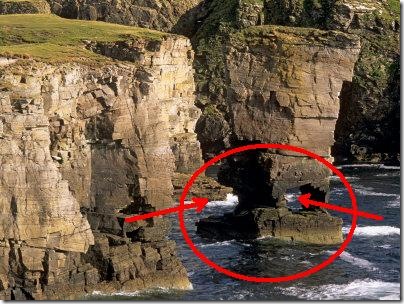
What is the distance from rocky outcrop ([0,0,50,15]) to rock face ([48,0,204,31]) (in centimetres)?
379

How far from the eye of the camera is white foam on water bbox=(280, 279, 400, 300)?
50781mm

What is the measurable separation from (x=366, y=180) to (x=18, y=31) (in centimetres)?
3551

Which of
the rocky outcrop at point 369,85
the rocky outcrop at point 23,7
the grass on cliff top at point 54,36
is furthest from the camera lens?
the rocky outcrop at point 23,7

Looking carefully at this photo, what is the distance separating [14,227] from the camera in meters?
43.8

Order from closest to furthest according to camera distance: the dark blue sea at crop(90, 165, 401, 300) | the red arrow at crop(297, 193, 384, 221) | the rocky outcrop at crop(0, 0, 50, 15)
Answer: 1. the dark blue sea at crop(90, 165, 401, 300)
2. the red arrow at crop(297, 193, 384, 221)
3. the rocky outcrop at crop(0, 0, 50, 15)

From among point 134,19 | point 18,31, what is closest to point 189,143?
point 18,31

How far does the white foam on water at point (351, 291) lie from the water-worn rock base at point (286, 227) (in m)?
10.8

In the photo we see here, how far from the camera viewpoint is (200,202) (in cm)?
7819

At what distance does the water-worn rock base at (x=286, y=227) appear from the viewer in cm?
6488

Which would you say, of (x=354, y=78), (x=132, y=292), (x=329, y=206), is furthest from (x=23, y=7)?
(x=132, y=292)

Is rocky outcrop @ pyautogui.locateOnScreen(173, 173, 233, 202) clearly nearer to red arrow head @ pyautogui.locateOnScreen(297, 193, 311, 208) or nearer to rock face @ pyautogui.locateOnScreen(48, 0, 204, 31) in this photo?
red arrow head @ pyautogui.locateOnScreen(297, 193, 311, 208)

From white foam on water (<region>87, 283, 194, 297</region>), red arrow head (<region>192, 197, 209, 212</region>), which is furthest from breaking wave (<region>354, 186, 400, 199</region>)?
white foam on water (<region>87, 283, 194, 297</region>)

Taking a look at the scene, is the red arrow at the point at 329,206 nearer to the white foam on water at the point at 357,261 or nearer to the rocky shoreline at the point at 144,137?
the rocky shoreline at the point at 144,137

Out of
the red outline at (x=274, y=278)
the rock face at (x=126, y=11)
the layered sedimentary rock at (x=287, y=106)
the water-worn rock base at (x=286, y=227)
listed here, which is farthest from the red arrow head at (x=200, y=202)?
the rock face at (x=126, y=11)
